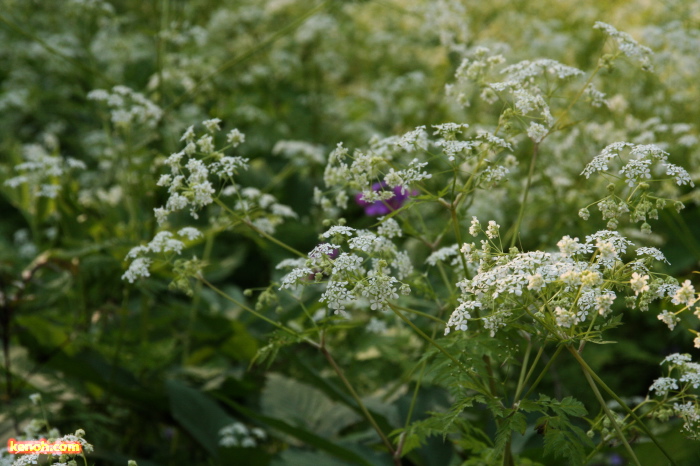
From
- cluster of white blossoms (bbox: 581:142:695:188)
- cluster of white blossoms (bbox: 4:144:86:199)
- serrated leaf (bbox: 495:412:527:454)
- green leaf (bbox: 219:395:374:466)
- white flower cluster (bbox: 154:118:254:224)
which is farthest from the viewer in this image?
cluster of white blossoms (bbox: 4:144:86:199)

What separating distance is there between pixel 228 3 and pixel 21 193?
2.92 m

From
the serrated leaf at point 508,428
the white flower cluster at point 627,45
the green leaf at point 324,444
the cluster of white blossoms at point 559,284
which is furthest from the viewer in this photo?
the green leaf at point 324,444

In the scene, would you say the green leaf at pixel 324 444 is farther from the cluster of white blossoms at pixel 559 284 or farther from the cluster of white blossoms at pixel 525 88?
the cluster of white blossoms at pixel 525 88

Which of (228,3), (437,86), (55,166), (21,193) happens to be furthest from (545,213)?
(228,3)

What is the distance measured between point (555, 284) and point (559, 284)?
50mm

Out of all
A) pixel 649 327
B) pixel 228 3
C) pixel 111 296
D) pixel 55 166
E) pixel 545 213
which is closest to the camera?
pixel 55 166

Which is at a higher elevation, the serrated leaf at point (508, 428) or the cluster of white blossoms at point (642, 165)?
the cluster of white blossoms at point (642, 165)

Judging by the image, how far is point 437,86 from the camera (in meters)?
5.31

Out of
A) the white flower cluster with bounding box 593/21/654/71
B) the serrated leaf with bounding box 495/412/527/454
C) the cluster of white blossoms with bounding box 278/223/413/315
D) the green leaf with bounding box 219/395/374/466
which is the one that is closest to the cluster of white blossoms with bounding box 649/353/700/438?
the serrated leaf with bounding box 495/412/527/454

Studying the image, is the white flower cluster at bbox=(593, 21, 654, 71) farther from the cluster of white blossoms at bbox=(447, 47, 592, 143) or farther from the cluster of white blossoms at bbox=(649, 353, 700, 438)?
the cluster of white blossoms at bbox=(649, 353, 700, 438)

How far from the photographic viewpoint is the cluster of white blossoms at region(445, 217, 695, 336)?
141cm

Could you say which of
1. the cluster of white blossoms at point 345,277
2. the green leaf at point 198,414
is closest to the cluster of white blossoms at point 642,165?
the cluster of white blossoms at point 345,277

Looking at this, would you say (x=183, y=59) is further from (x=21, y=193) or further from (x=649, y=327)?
(x=649, y=327)

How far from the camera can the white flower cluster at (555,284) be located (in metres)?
1.41
